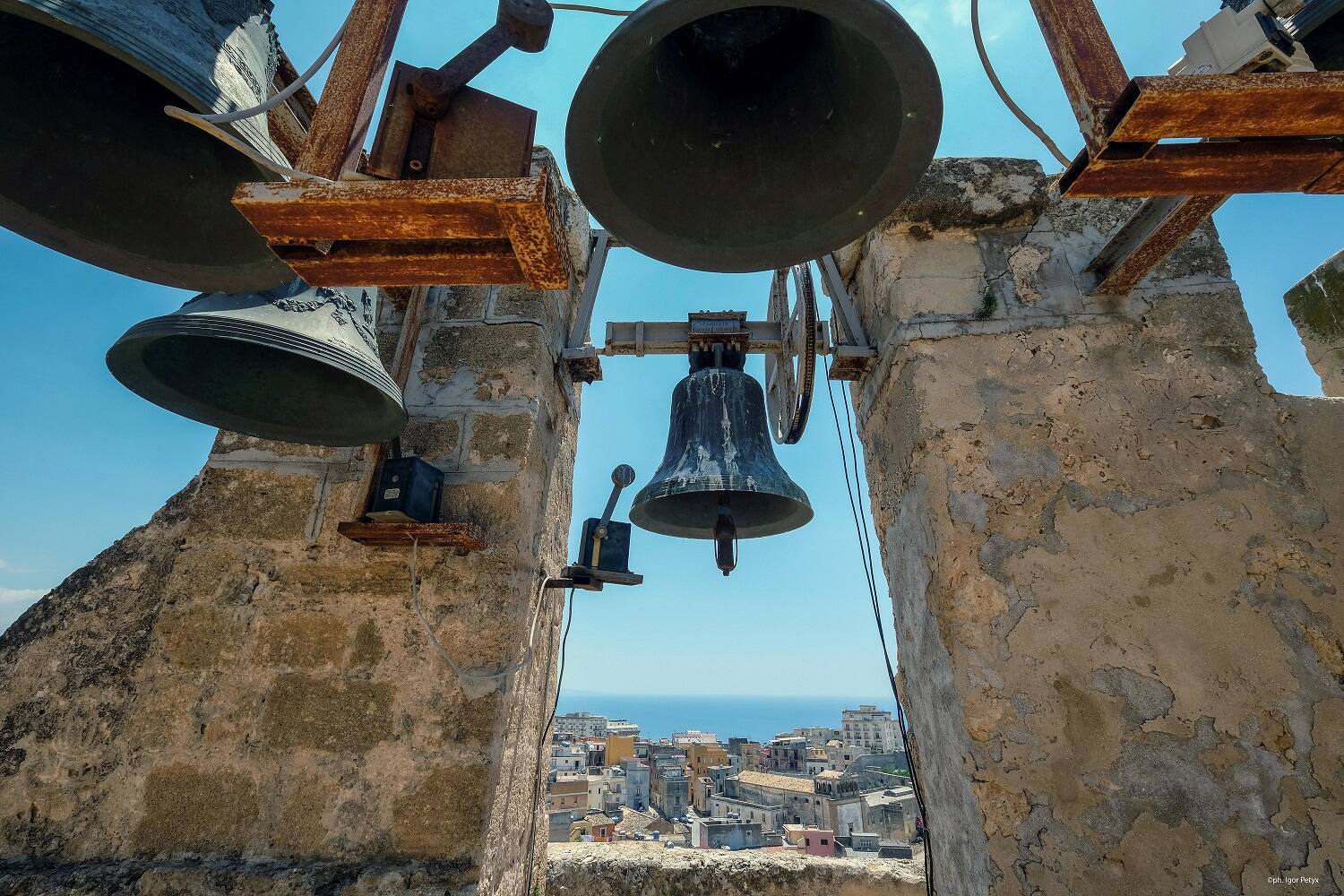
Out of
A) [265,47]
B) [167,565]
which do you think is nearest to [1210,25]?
[265,47]

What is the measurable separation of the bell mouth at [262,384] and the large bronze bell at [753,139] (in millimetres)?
842

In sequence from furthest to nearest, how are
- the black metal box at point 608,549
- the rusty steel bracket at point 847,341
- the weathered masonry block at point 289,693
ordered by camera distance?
the rusty steel bracket at point 847,341 < the black metal box at point 608,549 < the weathered masonry block at point 289,693

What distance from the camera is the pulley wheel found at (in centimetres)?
223

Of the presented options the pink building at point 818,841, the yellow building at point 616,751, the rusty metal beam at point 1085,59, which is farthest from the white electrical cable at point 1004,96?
the yellow building at point 616,751

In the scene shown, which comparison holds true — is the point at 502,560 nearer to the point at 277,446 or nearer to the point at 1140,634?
the point at 277,446

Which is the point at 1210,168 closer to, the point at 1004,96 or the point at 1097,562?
the point at 1004,96

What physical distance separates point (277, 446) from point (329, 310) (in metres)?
0.65

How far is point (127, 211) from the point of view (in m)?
1.28

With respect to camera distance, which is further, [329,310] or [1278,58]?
[329,310]

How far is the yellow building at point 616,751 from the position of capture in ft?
141

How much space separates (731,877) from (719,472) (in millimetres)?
1719

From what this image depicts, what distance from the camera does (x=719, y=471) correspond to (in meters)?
2.29

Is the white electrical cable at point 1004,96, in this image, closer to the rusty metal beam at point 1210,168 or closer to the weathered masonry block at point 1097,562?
the rusty metal beam at point 1210,168

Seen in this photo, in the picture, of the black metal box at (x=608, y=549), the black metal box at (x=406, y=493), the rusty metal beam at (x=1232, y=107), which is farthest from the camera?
the black metal box at (x=608, y=549)
